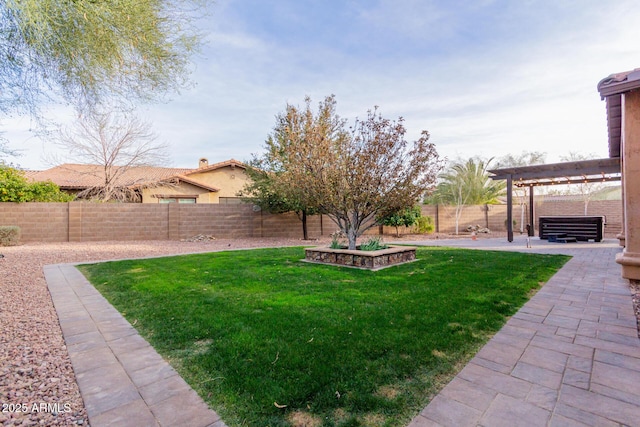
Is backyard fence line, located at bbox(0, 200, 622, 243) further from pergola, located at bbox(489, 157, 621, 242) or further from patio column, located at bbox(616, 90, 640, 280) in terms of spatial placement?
patio column, located at bbox(616, 90, 640, 280)

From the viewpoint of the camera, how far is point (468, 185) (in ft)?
62.7

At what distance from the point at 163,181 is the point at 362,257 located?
15.1 m

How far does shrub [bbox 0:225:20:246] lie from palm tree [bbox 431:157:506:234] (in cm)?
1908

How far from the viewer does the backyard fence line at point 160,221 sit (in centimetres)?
1162

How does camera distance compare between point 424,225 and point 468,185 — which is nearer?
point 424,225

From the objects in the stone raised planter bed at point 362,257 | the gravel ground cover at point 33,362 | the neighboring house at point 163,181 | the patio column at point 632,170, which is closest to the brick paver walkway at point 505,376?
the gravel ground cover at point 33,362

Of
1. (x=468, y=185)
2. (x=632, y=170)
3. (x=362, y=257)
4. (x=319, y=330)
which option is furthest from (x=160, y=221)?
(x=468, y=185)

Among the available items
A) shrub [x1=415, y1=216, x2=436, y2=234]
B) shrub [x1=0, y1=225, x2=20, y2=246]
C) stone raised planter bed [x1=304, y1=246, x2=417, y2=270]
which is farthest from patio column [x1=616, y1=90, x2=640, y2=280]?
shrub [x1=0, y1=225, x2=20, y2=246]

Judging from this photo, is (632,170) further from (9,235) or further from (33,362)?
(9,235)

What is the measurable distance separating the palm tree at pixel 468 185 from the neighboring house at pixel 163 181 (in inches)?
482

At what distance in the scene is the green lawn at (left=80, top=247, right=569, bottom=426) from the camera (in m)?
1.92

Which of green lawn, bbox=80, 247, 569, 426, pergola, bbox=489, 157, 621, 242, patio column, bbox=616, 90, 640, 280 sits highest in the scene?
pergola, bbox=489, 157, 621, 242

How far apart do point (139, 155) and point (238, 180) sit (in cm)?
604

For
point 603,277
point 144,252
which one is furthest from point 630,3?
point 144,252
